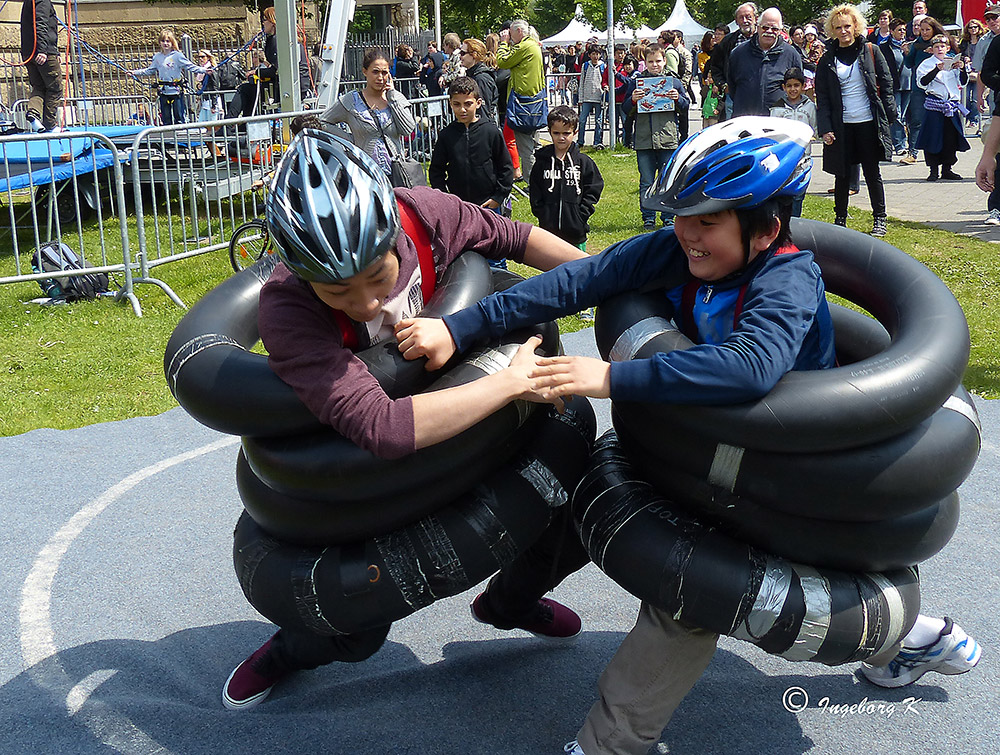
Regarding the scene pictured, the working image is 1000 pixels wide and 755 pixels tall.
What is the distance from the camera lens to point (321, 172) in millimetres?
2576

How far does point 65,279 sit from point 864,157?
7738mm

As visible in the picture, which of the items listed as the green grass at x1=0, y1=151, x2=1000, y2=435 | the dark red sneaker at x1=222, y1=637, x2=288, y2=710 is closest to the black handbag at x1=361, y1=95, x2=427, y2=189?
the green grass at x1=0, y1=151, x2=1000, y2=435

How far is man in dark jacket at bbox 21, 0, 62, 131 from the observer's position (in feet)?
42.8

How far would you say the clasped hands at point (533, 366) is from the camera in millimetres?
2582

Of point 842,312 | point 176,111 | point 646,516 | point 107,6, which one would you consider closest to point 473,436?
point 646,516

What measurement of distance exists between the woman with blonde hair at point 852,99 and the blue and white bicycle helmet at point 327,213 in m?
8.34

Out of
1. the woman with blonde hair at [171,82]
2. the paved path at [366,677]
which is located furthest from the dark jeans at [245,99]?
the paved path at [366,677]

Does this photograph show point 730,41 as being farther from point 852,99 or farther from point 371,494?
point 371,494

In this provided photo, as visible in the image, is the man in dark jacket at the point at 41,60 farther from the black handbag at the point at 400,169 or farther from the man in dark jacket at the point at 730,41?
the man in dark jacket at the point at 730,41

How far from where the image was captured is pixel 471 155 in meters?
8.70

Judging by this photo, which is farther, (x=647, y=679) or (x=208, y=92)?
(x=208, y=92)

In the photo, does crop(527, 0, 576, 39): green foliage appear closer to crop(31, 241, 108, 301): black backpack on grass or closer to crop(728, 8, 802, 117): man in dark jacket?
crop(728, 8, 802, 117): man in dark jacket

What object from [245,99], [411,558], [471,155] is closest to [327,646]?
[411,558]

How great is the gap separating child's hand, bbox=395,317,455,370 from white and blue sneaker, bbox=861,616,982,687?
1801 millimetres
